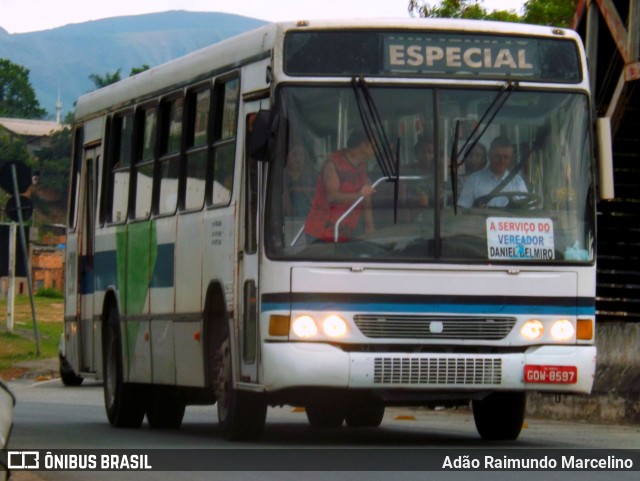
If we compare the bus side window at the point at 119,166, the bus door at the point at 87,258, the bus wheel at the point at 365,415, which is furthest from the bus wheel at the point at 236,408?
the bus door at the point at 87,258

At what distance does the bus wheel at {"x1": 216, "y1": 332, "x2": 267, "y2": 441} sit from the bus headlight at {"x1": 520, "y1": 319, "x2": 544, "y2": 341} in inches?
80.2

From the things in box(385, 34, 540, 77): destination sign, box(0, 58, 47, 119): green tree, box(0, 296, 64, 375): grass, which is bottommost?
box(0, 296, 64, 375): grass

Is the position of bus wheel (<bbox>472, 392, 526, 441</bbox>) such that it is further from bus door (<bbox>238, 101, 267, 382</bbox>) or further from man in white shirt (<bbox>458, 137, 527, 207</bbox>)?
bus door (<bbox>238, 101, 267, 382</bbox>)

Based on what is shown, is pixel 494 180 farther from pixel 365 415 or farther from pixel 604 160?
pixel 365 415

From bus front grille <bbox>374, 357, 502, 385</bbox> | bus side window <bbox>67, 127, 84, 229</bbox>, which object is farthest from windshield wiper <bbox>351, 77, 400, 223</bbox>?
bus side window <bbox>67, 127, 84, 229</bbox>

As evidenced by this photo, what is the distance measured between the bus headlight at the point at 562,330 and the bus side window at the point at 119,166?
533cm

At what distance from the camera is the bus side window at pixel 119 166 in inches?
675

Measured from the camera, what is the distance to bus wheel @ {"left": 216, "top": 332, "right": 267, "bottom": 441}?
1370cm

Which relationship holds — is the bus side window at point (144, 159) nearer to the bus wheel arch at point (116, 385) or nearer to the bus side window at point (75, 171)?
the bus wheel arch at point (116, 385)

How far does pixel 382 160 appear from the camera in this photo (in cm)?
1289

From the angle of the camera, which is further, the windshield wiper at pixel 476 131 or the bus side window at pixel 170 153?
the bus side window at pixel 170 153

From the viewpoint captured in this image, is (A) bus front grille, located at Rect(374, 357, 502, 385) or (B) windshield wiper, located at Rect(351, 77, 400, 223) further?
(B) windshield wiper, located at Rect(351, 77, 400, 223)

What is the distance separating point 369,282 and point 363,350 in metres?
0.47

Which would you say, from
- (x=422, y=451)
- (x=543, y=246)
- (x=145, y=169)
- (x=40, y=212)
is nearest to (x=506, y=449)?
(x=422, y=451)
